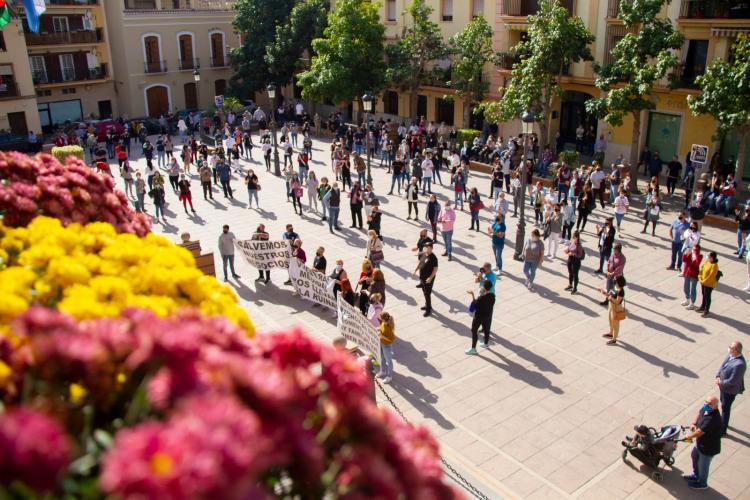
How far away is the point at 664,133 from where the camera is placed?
27.5 meters

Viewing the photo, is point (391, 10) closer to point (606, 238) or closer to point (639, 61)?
point (639, 61)

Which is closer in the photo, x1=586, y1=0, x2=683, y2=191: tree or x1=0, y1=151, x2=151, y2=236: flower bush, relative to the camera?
x1=0, y1=151, x2=151, y2=236: flower bush

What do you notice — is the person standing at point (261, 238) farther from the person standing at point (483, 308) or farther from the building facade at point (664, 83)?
the building facade at point (664, 83)

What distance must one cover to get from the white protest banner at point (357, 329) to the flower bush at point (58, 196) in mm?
7134

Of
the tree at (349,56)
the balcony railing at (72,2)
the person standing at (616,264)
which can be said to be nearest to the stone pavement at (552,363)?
the person standing at (616,264)

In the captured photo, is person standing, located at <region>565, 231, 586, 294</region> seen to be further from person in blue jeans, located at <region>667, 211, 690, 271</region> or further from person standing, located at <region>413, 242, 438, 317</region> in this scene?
person standing, located at <region>413, 242, 438, 317</region>

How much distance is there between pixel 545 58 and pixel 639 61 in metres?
3.85

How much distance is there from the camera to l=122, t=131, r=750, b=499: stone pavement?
984 cm

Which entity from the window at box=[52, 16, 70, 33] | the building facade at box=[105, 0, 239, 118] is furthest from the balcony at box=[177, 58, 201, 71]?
the window at box=[52, 16, 70, 33]

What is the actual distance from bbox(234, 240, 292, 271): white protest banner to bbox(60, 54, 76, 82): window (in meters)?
30.5

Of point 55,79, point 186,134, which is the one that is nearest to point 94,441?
point 186,134

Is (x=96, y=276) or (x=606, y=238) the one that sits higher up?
(x=96, y=276)

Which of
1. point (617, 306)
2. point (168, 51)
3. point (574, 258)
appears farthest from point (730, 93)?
point (168, 51)

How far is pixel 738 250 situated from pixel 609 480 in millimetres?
11403
